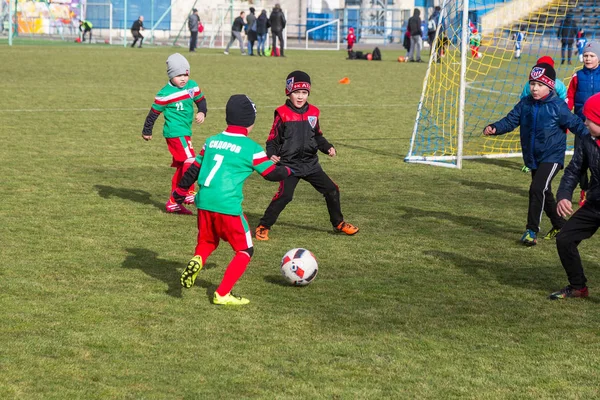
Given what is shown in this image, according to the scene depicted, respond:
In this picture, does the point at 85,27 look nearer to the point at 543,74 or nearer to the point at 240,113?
the point at 543,74

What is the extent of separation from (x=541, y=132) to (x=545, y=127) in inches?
2.6

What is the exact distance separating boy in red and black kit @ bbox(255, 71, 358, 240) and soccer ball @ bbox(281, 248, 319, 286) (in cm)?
172

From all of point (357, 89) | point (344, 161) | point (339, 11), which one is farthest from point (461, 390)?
point (339, 11)

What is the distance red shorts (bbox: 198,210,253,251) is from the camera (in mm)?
6785

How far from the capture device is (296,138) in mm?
8930

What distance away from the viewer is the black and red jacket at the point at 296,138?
8906 millimetres

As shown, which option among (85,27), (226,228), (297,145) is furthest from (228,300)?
(85,27)

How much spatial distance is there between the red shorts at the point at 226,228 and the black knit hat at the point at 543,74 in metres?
3.47

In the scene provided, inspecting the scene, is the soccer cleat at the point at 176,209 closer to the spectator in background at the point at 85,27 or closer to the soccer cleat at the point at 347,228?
the soccer cleat at the point at 347,228

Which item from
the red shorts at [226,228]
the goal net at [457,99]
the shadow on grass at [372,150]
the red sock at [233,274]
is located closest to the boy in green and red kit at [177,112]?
the red shorts at [226,228]

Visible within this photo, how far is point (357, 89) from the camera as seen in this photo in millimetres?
25703

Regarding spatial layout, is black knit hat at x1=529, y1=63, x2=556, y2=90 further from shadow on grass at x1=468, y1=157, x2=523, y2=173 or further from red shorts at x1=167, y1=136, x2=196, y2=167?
shadow on grass at x1=468, y1=157, x2=523, y2=173

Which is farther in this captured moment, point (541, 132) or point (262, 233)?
point (262, 233)

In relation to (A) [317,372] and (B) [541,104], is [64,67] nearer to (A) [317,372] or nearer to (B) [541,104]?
(B) [541,104]
